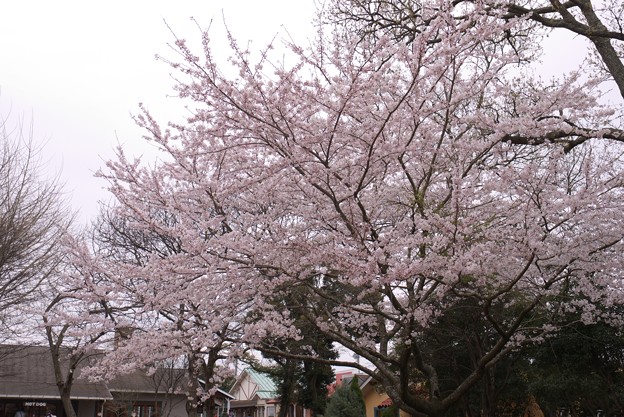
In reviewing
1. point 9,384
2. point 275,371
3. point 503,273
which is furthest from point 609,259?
point 9,384

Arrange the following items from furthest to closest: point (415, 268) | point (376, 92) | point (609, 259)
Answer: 1. point (609, 259)
2. point (376, 92)
3. point (415, 268)

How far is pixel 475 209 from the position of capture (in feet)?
23.6

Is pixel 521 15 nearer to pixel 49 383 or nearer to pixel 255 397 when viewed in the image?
pixel 49 383

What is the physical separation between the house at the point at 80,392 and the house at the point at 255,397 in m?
14.7

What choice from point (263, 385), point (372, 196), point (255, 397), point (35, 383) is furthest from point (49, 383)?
point (263, 385)

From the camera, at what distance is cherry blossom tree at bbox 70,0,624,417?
571 cm

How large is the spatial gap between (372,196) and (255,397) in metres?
38.7

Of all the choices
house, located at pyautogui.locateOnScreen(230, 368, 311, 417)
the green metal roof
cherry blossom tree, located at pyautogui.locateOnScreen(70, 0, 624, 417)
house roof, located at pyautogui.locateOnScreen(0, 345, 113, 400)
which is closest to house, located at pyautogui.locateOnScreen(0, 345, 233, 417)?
house roof, located at pyautogui.locateOnScreen(0, 345, 113, 400)

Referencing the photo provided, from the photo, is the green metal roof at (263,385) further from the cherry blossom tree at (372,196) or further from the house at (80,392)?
the cherry blossom tree at (372,196)

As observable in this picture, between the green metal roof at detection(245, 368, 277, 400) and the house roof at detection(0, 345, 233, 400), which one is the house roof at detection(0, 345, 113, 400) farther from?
the green metal roof at detection(245, 368, 277, 400)

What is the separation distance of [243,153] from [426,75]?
103 inches

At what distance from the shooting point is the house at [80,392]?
20.1 metres

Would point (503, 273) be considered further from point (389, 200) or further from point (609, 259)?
point (389, 200)

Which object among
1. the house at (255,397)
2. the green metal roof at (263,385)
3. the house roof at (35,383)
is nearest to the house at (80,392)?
the house roof at (35,383)
